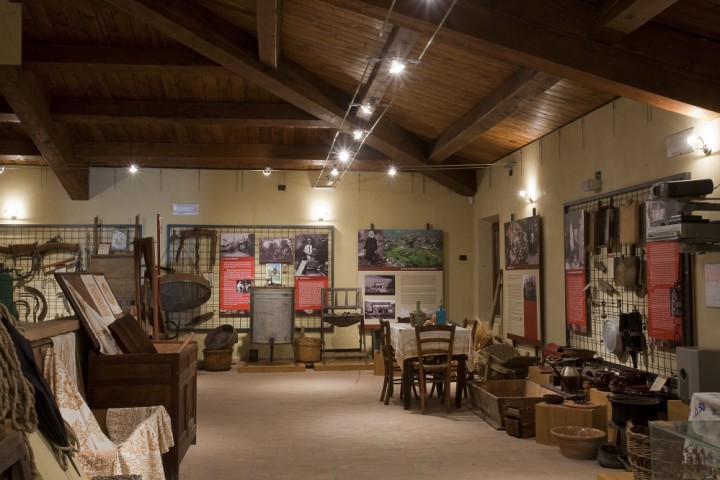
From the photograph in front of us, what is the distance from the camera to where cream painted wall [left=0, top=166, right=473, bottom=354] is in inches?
476

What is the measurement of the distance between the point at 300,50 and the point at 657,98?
14.7 ft

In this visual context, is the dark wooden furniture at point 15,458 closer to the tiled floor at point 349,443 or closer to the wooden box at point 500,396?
the tiled floor at point 349,443

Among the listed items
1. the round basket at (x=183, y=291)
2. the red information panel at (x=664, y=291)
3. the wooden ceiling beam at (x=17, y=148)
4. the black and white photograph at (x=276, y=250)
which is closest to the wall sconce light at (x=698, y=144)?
the red information panel at (x=664, y=291)

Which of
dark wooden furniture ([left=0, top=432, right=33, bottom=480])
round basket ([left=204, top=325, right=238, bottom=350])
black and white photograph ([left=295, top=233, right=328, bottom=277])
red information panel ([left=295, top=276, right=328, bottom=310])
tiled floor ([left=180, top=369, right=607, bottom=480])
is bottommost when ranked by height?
tiled floor ([left=180, top=369, right=607, bottom=480])

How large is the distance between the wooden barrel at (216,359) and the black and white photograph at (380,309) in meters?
2.69

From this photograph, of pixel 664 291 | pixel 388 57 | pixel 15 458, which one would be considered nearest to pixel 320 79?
pixel 388 57

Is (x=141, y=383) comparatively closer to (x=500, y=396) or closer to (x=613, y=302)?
(x=500, y=396)

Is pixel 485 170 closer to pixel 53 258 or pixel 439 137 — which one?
pixel 439 137

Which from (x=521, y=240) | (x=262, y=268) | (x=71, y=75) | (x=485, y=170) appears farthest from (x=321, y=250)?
(x=71, y=75)

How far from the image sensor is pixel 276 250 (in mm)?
12359

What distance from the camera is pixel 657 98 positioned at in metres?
5.43

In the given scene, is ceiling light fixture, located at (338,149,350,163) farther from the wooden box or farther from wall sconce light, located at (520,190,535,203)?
the wooden box

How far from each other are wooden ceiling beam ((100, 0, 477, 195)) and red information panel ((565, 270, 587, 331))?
3566mm

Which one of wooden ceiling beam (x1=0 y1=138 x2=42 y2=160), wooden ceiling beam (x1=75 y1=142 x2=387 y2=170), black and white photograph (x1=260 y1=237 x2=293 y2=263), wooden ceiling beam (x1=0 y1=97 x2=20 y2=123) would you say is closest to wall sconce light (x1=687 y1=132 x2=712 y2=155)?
wooden ceiling beam (x1=75 y1=142 x2=387 y2=170)
